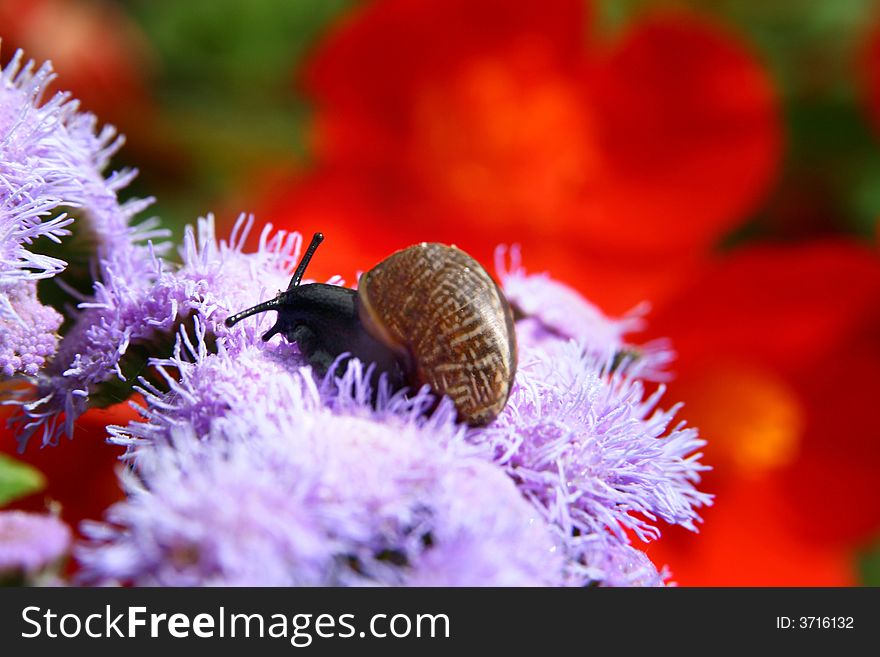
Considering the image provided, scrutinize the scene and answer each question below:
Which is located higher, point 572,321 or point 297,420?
point 572,321

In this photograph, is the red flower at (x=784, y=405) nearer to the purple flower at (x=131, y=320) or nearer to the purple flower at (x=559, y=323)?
the purple flower at (x=559, y=323)

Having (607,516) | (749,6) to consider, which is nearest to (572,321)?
(607,516)

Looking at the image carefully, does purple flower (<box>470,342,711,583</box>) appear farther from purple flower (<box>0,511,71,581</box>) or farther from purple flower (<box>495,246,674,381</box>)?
purple flower (<box>0,511,71,581</box>)

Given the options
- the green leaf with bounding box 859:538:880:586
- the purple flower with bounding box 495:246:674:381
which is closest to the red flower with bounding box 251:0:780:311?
the green leaf with bounding box 859:538:880:586

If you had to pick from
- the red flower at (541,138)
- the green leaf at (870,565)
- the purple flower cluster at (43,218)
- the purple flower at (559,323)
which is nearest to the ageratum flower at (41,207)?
the purple flower cluster at (43,218)

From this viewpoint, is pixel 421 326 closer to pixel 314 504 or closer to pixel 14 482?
pixel 314 504
